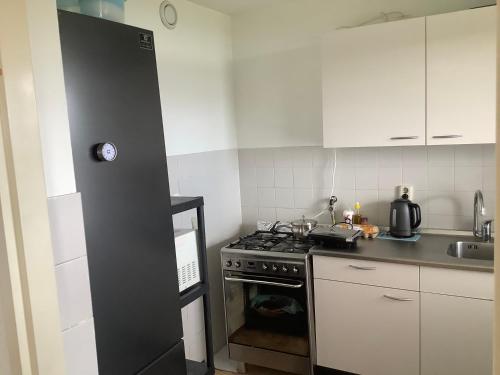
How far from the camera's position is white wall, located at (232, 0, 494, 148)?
284 cm

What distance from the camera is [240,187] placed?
3.31 m

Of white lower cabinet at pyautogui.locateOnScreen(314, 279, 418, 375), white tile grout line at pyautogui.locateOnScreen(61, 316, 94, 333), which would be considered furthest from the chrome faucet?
white tile grout line at pyautogui.locateOnScreen(61, 316, 94, 333)

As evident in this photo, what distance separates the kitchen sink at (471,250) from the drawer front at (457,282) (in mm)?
294

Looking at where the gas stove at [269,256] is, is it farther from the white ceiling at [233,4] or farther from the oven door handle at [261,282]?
the white ceiling at [233,4]

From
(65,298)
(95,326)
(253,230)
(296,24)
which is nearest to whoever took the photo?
(65,298)

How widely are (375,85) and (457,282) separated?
112cm

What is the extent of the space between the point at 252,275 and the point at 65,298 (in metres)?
1.54

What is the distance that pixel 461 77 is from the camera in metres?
2.19

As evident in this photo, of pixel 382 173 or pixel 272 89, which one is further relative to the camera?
pixel 272 89

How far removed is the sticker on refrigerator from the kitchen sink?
190 cm

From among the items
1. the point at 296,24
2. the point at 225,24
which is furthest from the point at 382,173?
the point at 225,24

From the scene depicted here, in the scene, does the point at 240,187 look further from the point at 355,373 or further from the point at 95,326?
the point at 95,326

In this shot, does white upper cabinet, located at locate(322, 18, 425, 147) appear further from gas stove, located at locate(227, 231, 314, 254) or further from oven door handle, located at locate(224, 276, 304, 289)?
oven door handle, located at locate(224, 276, 304, 289)

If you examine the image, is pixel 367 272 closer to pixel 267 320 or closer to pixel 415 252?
pixel 415 252
